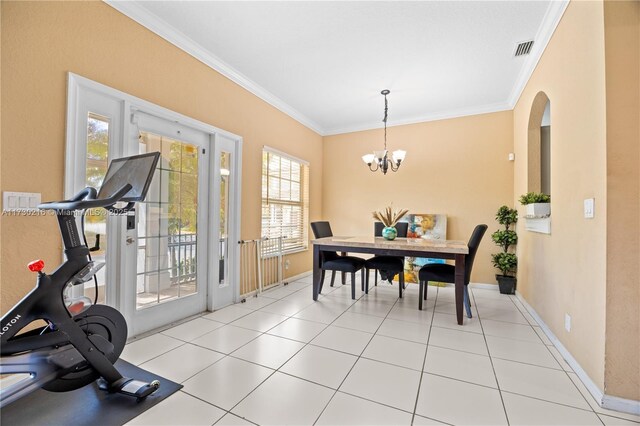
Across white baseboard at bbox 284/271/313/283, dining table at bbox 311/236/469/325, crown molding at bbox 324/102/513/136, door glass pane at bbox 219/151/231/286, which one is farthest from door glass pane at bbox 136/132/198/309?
crown molding at bbox 324/102/513/136

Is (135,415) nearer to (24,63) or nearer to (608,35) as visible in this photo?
(24,63)

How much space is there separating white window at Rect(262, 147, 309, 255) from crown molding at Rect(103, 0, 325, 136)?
783mm

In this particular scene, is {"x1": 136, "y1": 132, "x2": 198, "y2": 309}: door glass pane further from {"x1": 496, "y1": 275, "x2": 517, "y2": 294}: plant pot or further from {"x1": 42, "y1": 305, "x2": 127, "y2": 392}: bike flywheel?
{"x1": 496, "y1": 275, "x2": 517, "y2": 294}: plant pot

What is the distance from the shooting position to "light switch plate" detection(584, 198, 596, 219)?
1741 millimetres

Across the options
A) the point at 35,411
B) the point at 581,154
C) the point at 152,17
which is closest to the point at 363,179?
the point at 581,154

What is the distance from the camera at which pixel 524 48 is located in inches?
114

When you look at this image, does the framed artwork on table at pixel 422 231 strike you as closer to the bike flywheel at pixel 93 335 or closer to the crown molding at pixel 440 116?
the crown molding at pixel 440 116

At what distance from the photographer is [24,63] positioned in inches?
69.6

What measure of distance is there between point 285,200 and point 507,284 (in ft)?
11.7

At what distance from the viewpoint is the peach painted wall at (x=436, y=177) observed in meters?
4.27

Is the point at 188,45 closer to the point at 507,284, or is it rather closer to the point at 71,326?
the point at 71,326

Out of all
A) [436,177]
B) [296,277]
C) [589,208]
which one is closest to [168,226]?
[296,277]

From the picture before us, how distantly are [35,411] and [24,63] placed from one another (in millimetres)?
2115

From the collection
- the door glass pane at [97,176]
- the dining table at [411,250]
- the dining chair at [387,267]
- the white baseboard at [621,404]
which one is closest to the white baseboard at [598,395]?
the white baseboard at [621,404]
